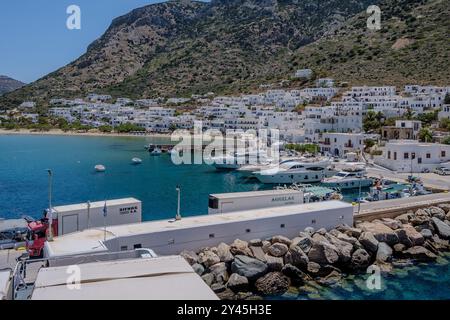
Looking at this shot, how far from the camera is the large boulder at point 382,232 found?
20438 mm

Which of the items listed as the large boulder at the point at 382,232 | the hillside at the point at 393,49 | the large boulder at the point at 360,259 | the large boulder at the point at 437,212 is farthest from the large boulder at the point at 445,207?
the hillside at the point at 393,49

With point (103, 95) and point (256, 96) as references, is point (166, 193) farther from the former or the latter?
point (103, 95)

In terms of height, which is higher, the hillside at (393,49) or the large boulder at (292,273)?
the hillside at (393,49)

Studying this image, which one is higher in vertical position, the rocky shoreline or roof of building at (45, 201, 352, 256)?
roof of building at (45, 201, 352, 256)

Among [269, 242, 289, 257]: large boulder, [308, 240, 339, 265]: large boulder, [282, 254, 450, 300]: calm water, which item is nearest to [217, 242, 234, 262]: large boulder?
[269, 242, 289, 257]: large boulder

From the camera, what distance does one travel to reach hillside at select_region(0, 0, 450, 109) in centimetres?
9931

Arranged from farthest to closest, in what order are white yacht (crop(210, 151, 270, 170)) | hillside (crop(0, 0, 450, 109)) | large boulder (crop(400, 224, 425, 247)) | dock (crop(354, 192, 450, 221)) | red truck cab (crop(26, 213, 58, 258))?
hillside (crop(0, 0, 450, 109))
white yacht (crop(210, 151, 270, 170))
dock (crop(354, 192, 450, 221))
large boulder (crop(400, 224, 425, 247))
red truck cab (crop(26, 213, 58, 258))

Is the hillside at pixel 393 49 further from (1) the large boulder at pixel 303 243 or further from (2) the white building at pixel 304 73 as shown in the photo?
(1) the large boulder at pixel 303 243

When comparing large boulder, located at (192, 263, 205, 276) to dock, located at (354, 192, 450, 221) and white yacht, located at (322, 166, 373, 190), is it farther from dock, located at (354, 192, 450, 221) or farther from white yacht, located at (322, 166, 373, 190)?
white yacht, located at (322, 166, 373, 190)

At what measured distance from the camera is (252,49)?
499 ft

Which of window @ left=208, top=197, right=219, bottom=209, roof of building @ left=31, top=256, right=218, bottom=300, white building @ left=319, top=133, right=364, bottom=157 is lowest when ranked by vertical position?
window @ left=208, top=197, right=219, bottom=209

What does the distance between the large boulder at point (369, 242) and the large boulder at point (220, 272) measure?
6.77m

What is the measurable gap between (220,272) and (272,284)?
1.93 meters

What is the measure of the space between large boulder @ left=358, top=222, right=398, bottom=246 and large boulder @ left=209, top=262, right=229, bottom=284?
7827 mm
